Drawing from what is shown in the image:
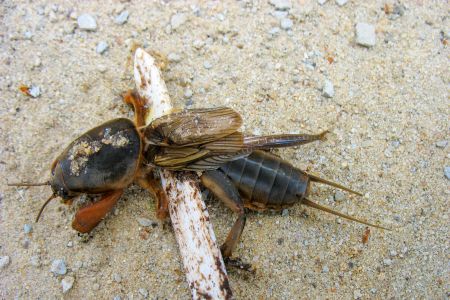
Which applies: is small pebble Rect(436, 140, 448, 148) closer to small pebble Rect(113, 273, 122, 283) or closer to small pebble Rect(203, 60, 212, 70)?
small pebble Rect(203, 60, 212, 70)

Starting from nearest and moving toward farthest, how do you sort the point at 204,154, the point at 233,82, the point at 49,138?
the point at 204,154
the point at 49,138
the point at 233,82

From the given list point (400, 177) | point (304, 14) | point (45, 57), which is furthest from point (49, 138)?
point (400, 177)

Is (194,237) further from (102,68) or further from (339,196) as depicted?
(102,68)

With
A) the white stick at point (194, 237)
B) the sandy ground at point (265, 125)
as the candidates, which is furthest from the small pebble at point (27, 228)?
the white stick at point (194, 237)

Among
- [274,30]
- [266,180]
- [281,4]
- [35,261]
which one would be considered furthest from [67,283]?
[281,4]

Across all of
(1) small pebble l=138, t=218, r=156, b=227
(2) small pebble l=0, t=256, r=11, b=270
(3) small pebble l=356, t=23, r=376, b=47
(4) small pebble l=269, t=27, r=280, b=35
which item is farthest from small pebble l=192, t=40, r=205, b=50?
(2) small pebble l=0, t=256, r=11, b=270

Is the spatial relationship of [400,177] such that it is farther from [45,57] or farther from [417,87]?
[45,57]

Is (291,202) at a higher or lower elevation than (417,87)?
lower
